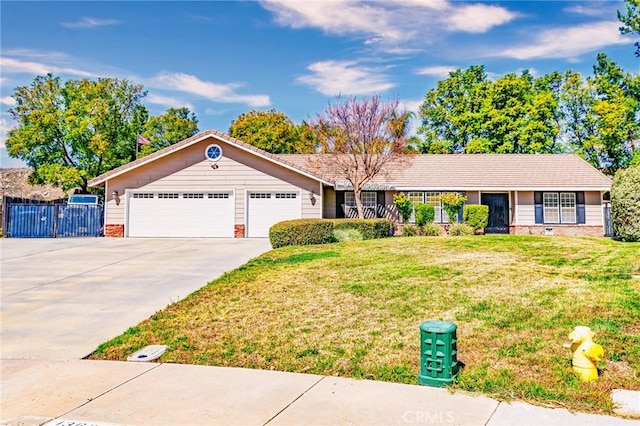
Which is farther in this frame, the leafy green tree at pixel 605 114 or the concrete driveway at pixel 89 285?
the leafy green tree at pixel 605 114

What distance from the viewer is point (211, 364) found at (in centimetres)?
608

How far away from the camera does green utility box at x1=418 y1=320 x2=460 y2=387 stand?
5020 mm

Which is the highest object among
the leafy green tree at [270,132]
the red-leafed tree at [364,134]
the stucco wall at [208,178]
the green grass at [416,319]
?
the leafy green tree at [270,132]

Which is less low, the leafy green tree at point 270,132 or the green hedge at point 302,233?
the leafy green tree at point 270,132

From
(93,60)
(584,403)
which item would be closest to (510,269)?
(584,403)

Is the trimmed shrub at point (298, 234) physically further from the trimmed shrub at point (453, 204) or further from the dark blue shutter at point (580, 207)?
the dark blue shutter at point (580, 207)

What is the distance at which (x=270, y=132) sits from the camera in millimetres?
38844

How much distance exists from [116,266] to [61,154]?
25.1m

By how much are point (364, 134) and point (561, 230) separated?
1054 cm

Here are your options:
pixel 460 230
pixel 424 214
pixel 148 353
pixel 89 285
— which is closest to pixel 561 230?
pixel 460 230

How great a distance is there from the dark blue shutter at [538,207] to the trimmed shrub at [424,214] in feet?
17.7

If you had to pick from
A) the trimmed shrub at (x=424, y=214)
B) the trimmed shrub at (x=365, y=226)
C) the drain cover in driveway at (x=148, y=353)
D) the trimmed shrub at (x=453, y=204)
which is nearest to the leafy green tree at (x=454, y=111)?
the trimmed shrub at (x=453, y=204)

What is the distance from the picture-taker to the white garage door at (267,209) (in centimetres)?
2195

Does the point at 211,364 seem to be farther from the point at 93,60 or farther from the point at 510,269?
the point at 93,60
